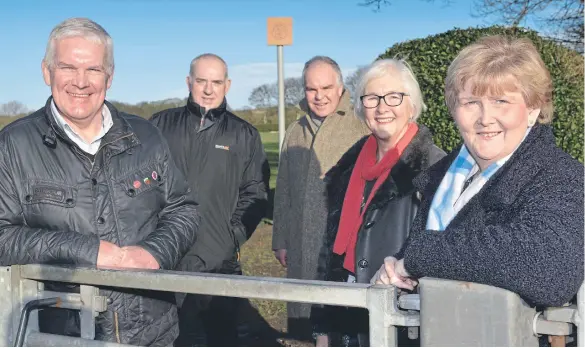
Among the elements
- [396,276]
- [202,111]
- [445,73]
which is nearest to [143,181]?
[396,276]

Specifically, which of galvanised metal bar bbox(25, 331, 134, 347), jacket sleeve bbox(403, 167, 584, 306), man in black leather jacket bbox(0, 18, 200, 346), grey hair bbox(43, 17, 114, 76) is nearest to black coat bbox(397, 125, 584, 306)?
jacket sleeve bbox(403, 167, 584, 306)

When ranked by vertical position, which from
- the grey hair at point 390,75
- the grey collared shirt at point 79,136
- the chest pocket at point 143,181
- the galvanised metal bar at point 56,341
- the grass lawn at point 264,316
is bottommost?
the grass lawn at point 264,316

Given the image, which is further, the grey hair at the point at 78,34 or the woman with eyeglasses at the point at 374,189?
the woman with eyeglasses at the point at 374,189

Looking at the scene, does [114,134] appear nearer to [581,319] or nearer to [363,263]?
[363,263]

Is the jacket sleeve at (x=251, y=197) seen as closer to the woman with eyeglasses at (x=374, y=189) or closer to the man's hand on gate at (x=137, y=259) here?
the woman with eyeglasses at (x=374, y=189)

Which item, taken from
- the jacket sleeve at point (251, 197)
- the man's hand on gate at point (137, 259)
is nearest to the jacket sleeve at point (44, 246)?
the man's hand on gate at point (137, 259)

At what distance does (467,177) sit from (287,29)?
5771mm

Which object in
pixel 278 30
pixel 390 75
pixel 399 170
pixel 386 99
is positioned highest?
pixel 278 30

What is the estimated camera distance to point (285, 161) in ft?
16.3

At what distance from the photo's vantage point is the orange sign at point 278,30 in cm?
788

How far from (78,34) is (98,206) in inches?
26.9

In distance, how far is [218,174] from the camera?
15.6 feet

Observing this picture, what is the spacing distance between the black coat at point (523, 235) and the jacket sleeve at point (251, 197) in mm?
2812

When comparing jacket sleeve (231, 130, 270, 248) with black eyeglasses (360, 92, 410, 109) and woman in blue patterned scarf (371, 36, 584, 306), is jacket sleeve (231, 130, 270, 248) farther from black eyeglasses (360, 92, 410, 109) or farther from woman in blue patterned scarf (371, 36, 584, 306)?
woman in blue patterned scarf (371, 36, 584, 306)
